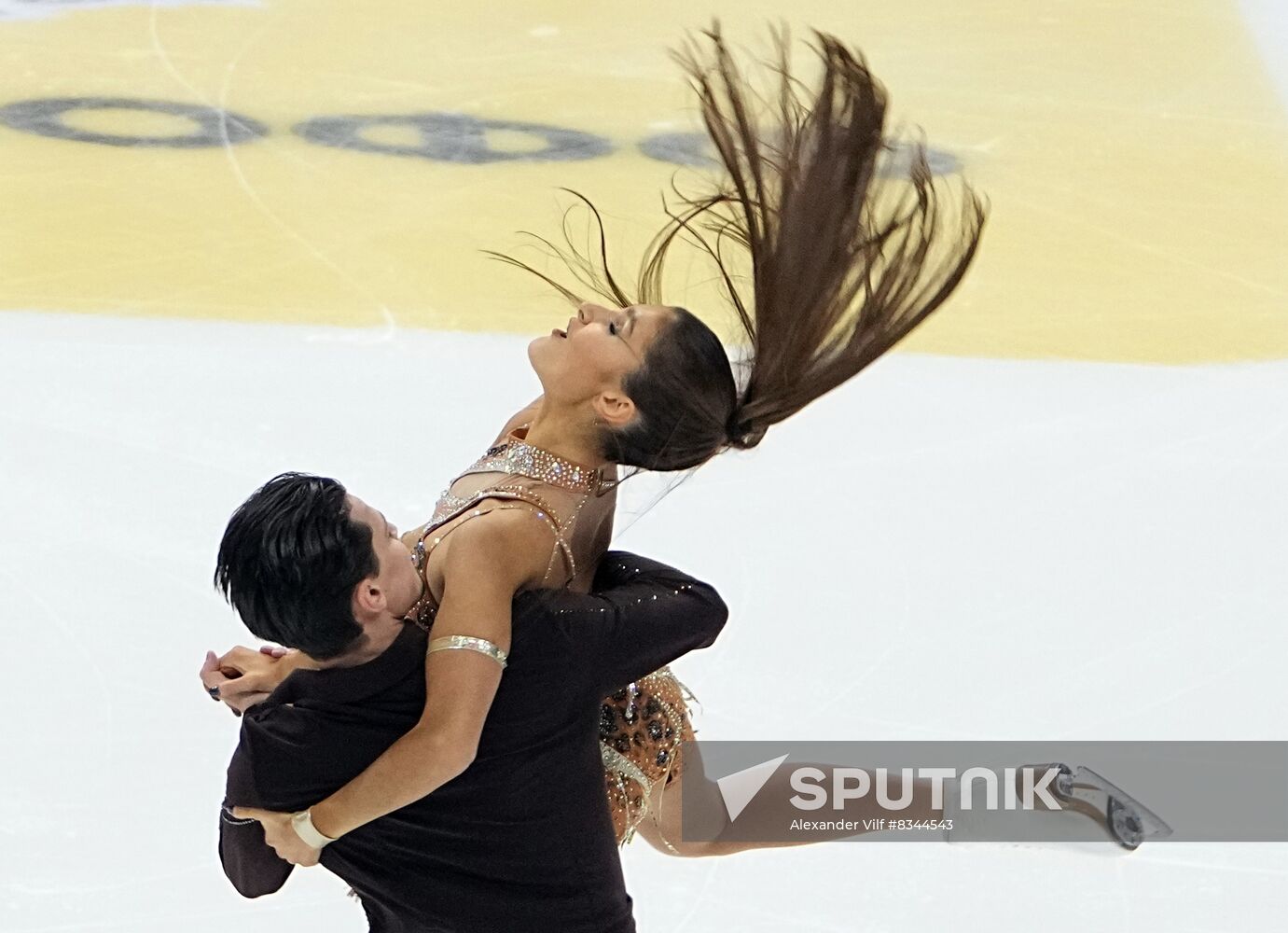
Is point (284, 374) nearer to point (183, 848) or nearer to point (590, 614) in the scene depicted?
point (183, 848)

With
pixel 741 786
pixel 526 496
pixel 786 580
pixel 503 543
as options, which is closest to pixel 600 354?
pixel 526 496

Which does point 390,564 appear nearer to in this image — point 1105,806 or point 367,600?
point 367,600

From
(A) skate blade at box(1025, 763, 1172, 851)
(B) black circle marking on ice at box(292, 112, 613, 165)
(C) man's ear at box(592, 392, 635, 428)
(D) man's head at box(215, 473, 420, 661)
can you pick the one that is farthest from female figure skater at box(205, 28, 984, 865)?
(B) black circle marking on ice at box(292, 112, 613, 165)

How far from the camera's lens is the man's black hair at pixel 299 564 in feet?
6.98

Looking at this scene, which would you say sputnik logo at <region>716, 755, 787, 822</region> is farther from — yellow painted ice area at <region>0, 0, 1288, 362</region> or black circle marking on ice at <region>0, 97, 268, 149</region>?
black circle marking on ice at <region>0, 97, 268, 149</region>

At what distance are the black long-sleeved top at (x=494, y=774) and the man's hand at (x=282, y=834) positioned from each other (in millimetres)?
17

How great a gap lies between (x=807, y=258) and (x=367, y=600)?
3.00 ft

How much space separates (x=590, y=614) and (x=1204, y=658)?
1977 millimetres

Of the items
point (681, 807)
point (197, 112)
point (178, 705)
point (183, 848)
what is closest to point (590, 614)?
point (681, 807)

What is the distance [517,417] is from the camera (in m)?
2.71

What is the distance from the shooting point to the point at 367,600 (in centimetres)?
216

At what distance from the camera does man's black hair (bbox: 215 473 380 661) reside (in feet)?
6.98

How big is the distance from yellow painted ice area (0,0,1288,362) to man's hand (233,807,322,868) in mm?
2966

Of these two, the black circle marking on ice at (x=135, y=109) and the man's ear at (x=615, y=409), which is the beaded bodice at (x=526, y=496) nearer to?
the man's ear at (x=615, y=409)
